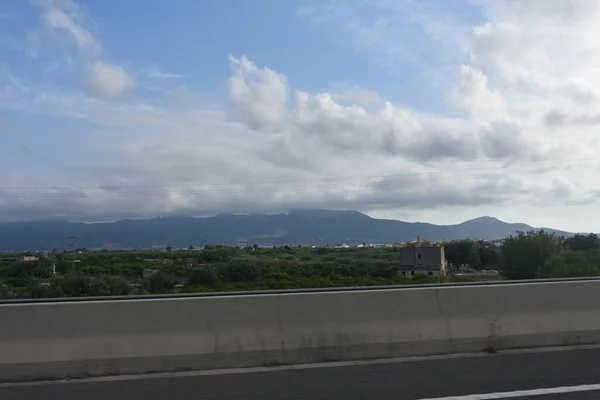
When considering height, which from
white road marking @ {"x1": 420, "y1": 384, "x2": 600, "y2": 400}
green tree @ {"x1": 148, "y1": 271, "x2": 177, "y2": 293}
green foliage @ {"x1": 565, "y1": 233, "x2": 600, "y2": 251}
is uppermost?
green foliage @ {"x1": 565, "y1": 233, "x2": 600, "y2": 251}

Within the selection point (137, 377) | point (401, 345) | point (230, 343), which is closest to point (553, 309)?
point (401, 345)

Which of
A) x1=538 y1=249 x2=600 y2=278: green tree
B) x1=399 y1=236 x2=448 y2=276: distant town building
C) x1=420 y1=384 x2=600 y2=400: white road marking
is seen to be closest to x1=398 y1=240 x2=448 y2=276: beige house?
x1=399 y1=236 x2=448 y2=276: distant town building

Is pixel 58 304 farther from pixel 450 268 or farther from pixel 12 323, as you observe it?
pixel 450 268

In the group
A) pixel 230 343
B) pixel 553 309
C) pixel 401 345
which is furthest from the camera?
pixel 553 309

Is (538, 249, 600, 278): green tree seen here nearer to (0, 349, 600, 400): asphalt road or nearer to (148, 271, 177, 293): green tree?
(148, 271, 177, 293): green tree

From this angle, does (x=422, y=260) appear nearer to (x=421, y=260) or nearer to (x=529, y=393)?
(x=421, y=260)

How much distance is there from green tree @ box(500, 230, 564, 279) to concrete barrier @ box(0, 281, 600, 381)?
56127mm

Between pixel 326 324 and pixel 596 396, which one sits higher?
pixel 326 324

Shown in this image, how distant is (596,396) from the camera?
705 cm

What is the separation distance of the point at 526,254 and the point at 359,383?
6173 cm

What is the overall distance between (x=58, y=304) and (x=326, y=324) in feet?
11.3

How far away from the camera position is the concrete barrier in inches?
317

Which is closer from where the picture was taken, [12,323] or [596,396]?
[596,396]

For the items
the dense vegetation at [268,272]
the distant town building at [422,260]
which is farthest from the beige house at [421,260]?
the dense vegetation at [268,272]
